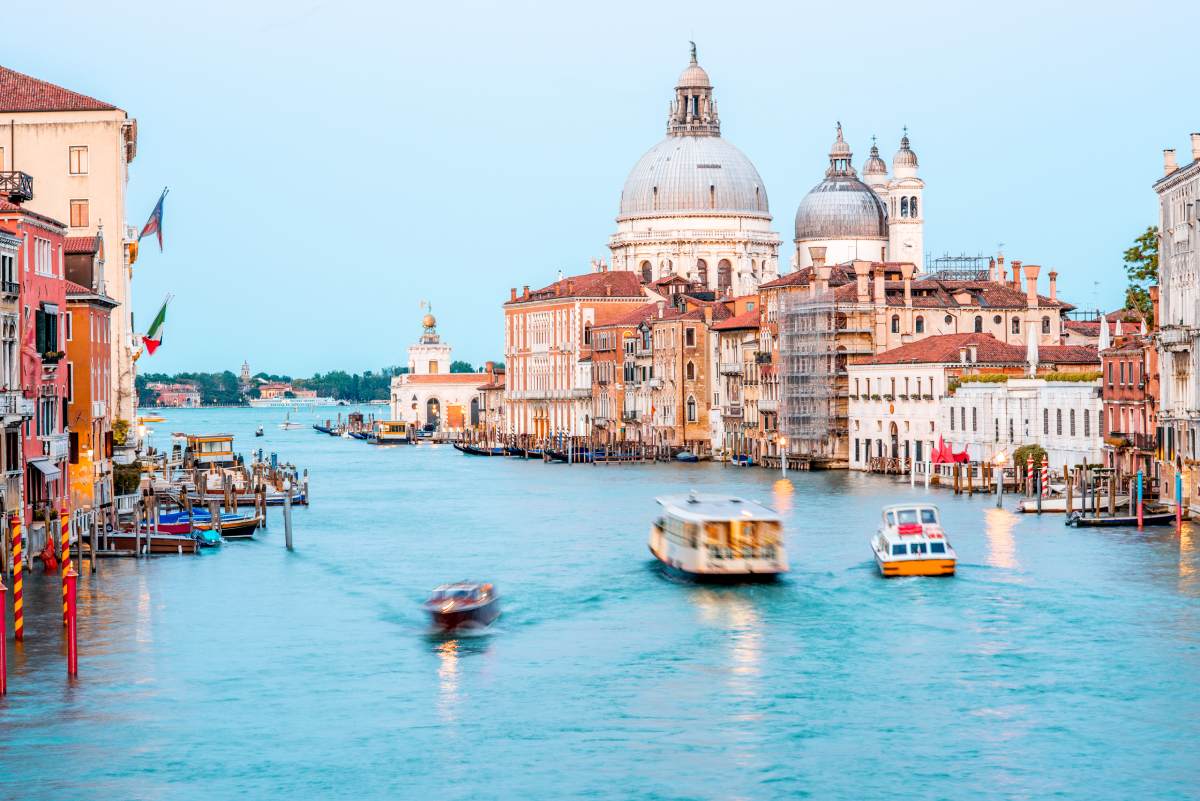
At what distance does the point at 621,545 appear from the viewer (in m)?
46.9

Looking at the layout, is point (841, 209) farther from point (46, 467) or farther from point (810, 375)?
point (46, 467)

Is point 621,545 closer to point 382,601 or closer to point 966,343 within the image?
point 382,601

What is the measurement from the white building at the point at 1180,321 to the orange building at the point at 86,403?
21.5m

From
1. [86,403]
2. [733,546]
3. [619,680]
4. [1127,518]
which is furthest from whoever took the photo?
[1127,518]

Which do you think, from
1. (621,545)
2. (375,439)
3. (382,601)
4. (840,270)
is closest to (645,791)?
(382,601)

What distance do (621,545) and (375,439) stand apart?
89.7 m

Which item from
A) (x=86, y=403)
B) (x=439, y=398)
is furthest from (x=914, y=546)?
(x=439, y=398)

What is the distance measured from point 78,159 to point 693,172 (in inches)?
3079

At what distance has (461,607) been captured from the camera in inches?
1265

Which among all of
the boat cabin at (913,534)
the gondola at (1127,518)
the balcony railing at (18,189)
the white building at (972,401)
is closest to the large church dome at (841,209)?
the white building at (972,401)

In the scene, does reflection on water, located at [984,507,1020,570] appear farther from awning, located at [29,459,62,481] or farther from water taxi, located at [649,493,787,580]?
awning, located at [29,459,62,481]

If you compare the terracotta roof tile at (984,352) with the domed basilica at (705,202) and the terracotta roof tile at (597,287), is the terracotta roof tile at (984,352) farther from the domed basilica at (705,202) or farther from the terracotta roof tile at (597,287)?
the domed basilica at (705,202)

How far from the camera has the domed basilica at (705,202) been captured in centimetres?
12288

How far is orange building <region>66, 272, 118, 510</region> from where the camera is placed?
4216 cm
